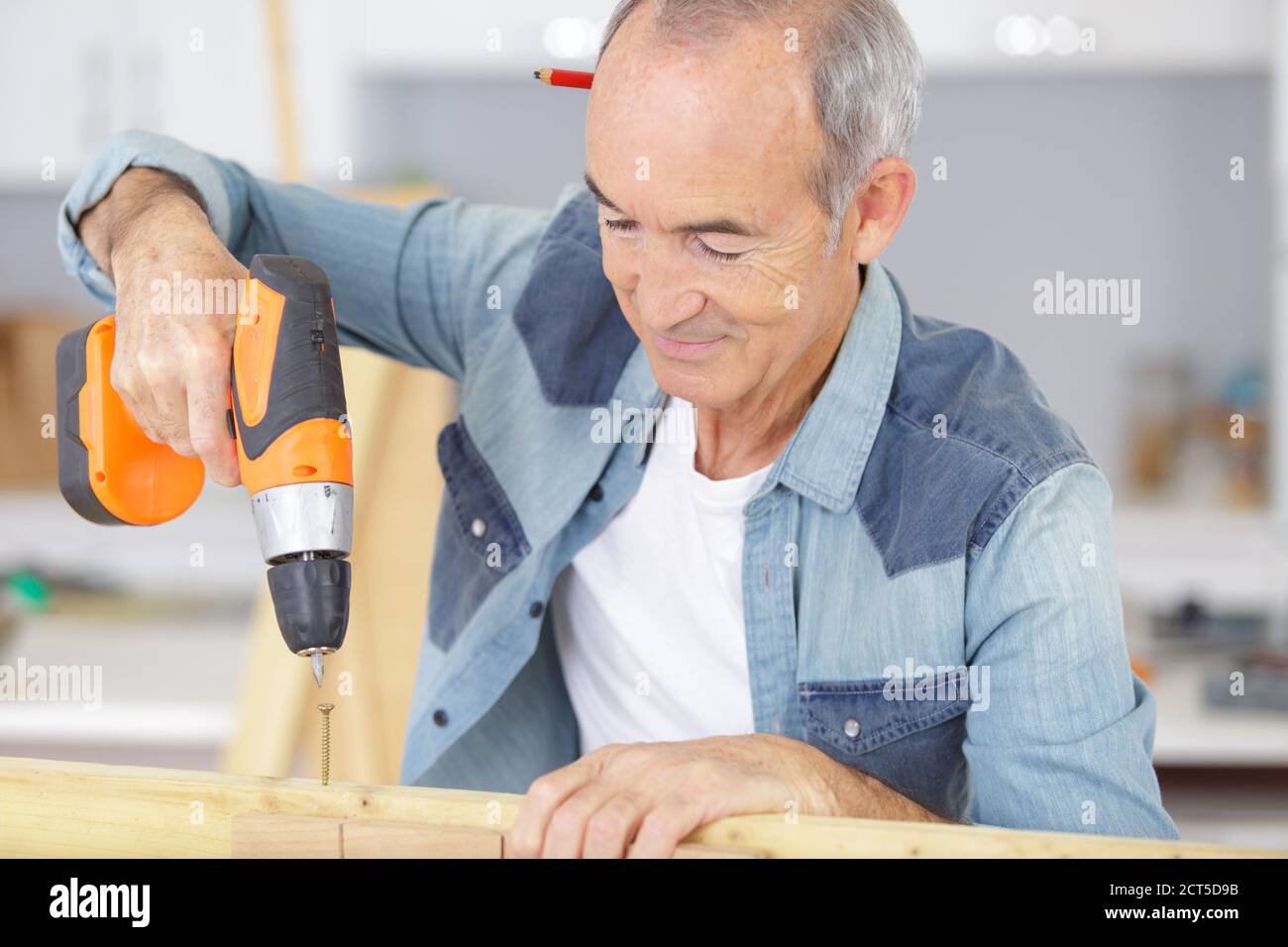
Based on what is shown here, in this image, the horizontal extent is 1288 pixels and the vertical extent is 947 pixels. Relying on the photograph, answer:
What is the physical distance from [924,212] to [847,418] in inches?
94.8

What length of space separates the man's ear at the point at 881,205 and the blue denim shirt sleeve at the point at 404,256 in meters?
0.39

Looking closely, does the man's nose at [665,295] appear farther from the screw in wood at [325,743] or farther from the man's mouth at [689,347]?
the screw in wood at [325,743]

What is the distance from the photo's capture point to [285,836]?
2.79 feet

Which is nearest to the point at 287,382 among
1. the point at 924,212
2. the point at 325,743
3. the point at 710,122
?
the point at 325,743

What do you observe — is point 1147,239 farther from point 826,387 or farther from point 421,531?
point 826,387

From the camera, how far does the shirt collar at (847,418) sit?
118cm

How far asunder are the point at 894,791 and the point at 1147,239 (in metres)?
2.66

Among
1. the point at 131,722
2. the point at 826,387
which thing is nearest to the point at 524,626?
the point at 826,387

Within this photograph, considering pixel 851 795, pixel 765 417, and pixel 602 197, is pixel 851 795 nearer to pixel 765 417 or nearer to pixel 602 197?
pixel 765 417

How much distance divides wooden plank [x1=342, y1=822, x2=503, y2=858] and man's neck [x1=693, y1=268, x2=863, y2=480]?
0.52m

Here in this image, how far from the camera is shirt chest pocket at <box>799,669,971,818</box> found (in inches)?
44.7

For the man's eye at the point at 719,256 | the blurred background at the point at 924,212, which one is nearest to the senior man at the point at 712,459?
the man's eye at the point at 719,256

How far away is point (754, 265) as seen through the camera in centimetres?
104

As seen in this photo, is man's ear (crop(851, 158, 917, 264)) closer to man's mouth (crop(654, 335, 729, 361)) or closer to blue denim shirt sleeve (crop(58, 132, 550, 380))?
man's mouth (crop(654, 335, 729, 361))
